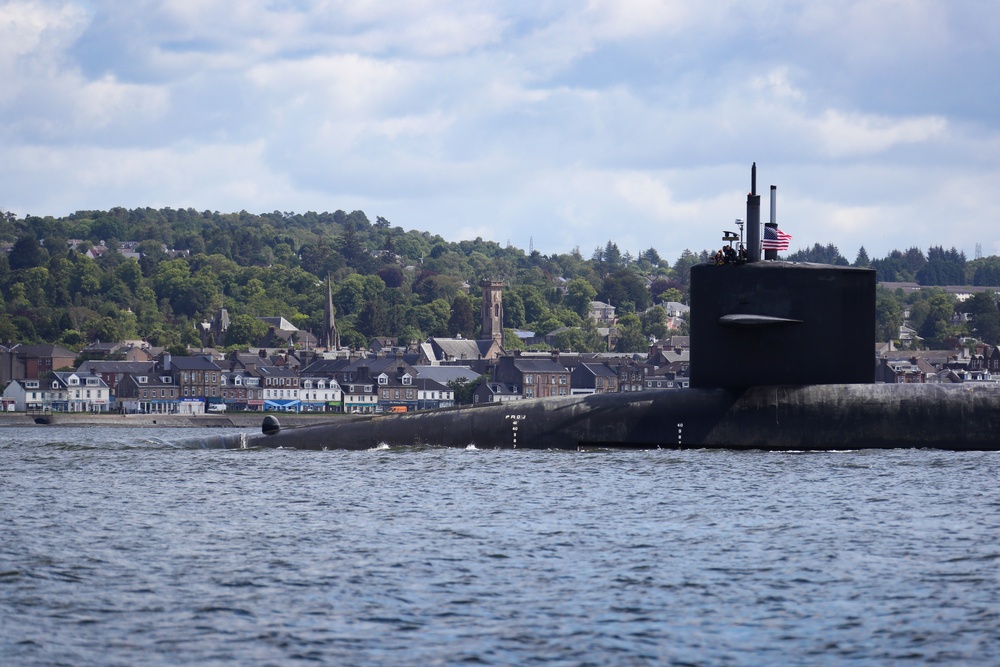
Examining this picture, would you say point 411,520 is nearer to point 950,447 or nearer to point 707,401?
point 707,401

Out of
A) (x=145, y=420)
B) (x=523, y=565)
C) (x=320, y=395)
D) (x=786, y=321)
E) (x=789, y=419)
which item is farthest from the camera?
(x=320, y=395)

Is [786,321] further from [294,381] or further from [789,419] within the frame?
[294,381]

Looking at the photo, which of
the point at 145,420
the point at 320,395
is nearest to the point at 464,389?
the point at 320,395

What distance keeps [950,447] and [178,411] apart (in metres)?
113

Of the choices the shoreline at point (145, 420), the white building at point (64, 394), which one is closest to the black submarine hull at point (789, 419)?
the shoreline at point (145, 420)

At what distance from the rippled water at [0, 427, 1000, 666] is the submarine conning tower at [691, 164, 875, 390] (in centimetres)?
199

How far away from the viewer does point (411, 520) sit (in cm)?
2534

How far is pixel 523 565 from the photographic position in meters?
20.6

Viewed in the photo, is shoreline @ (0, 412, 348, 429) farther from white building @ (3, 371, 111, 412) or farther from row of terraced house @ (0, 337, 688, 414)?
row of terraced house @ (0, 337, 688, 414)

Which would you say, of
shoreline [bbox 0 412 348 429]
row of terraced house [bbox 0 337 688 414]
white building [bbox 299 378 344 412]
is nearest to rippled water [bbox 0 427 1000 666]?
shoreline [bbox 0 412 348 429]

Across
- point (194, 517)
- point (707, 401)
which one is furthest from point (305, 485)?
point (707, 401)

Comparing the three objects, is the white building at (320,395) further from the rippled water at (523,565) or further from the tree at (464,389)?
the rippled water at (523,565)

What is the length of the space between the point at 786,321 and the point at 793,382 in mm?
1343

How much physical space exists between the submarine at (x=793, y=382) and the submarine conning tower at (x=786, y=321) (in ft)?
0.07
